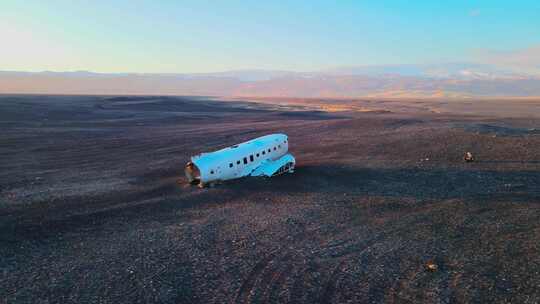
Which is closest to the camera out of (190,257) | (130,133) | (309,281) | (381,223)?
(309,281)

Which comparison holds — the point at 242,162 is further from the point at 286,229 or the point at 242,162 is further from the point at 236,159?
the point at 286,229

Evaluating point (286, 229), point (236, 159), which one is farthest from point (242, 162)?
point (286, 229)

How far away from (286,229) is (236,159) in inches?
375

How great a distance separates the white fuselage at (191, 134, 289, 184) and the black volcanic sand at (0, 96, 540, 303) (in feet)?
3.50

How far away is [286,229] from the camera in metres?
18.8

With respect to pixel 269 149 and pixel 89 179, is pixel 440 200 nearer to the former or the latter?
pixel 269 149

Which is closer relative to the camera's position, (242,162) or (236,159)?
(236,159)

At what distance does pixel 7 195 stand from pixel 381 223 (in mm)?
24570

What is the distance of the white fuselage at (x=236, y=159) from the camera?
25.7 metres

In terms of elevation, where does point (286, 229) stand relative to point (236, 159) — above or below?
below

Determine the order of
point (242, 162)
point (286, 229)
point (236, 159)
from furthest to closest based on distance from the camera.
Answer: point (242, 162)
point (236, 159)
point (286, 229)

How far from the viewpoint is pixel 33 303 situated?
12852 mm

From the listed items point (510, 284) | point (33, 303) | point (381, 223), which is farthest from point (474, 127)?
point (33, 303)

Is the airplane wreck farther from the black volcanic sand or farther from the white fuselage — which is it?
the black volcanic sand
